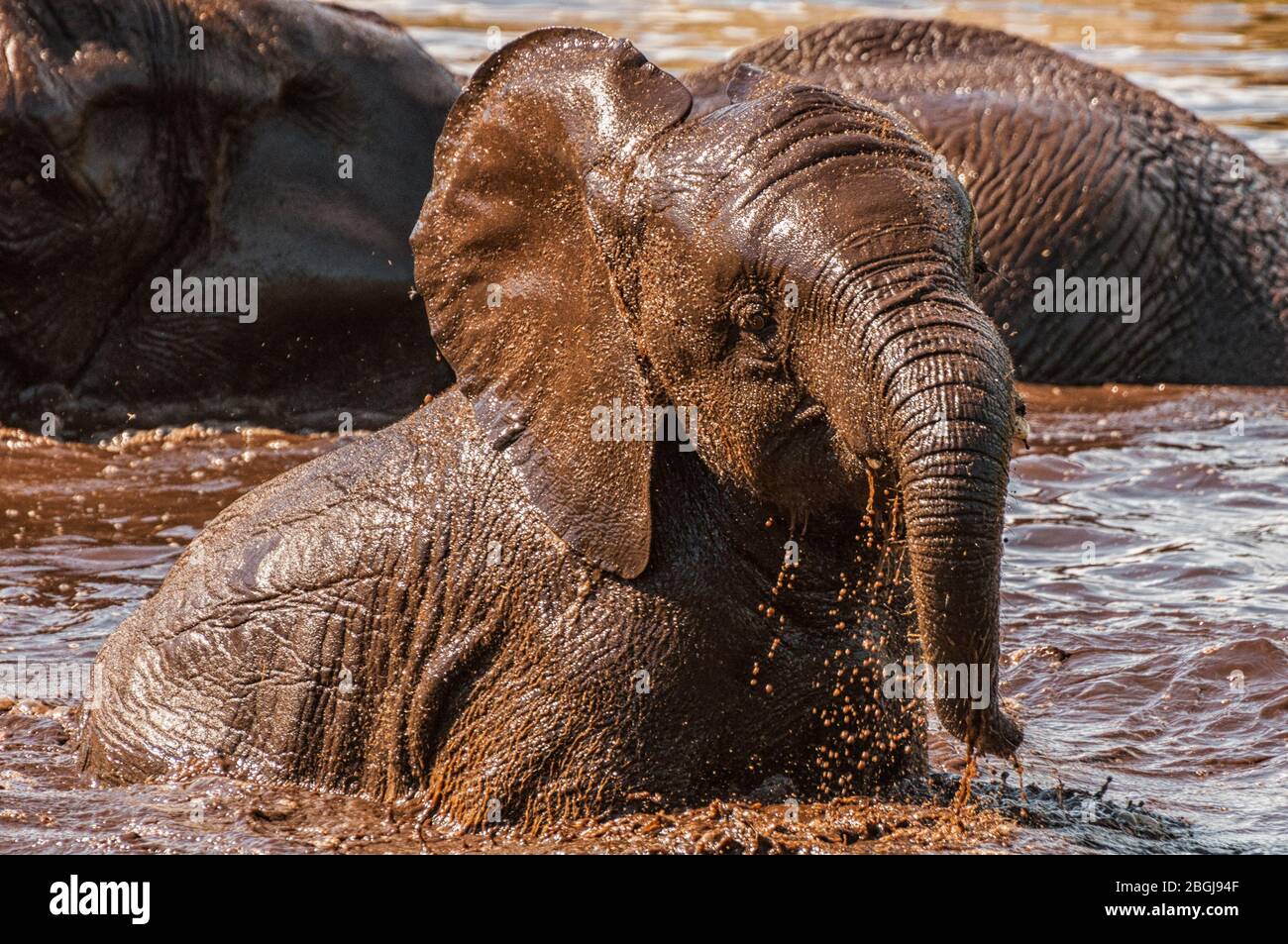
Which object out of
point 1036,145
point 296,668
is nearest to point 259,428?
point 1036,145

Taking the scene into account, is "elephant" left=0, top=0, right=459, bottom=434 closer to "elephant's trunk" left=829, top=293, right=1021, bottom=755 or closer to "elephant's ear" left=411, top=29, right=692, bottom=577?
"elephant's ear" left=411, top=29, right=692, bottom=577

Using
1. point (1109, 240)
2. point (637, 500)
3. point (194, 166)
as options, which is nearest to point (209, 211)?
point (194, 166)

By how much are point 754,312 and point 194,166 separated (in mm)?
7983

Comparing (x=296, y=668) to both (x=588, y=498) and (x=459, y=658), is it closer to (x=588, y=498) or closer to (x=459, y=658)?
(x=459, y=658)

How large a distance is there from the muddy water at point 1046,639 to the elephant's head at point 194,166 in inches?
29.9

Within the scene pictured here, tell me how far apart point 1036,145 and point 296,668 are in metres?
8.76

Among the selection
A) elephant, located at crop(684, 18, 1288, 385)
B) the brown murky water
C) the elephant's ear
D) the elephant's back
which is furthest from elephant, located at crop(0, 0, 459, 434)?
the elephant's ear

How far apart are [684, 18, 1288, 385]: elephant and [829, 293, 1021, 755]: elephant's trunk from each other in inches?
343

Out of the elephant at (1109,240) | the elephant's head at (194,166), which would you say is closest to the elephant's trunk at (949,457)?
the elephant's head at (194,166)

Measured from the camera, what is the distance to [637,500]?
6.39m

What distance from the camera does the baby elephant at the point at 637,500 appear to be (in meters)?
5.74

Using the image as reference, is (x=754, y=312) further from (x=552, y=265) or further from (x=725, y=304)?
(x=552, y=265)

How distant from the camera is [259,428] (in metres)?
13.3

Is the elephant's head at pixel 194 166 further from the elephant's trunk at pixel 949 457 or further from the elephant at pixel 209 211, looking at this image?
the elephant's trunk at pixel 949 457
